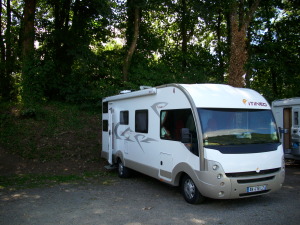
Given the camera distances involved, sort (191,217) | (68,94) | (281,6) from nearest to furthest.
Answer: (191,217)
(68,94)
(281,6)

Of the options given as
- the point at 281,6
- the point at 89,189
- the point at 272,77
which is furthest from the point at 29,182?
the point at 281,6

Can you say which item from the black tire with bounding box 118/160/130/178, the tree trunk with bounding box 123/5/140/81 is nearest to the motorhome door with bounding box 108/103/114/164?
the black tire with bounding box 118/160/130/178

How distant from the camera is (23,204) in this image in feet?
23.5

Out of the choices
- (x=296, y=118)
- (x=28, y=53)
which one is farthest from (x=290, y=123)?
(x=28, y=53)

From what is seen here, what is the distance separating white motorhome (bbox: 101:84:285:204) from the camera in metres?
6.33

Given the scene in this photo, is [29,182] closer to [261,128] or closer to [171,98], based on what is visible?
[171,98]

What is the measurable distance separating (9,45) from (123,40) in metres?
7.42

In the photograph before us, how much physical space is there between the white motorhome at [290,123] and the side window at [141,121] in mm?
5457

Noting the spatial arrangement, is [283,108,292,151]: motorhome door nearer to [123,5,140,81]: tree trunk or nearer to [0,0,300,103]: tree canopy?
[0,0,300,103]: tree canopy

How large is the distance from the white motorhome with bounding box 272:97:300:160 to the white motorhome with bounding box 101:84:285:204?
4.90 metres

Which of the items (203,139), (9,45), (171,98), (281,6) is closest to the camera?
(203,139)

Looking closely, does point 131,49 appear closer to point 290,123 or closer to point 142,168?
point 290,123

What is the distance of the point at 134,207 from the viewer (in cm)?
679

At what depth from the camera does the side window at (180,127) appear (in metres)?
6.71
